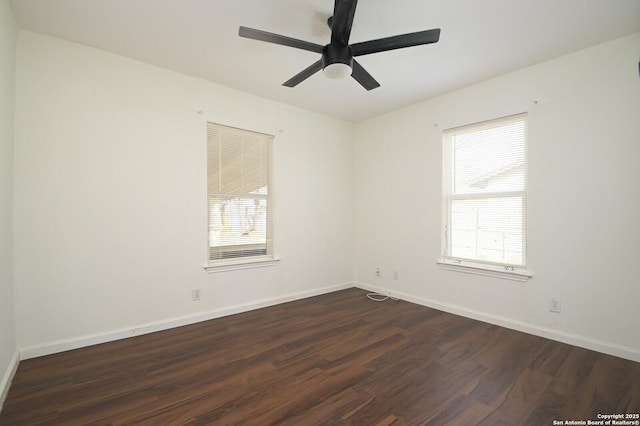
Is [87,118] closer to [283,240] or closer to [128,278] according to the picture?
[128,278]

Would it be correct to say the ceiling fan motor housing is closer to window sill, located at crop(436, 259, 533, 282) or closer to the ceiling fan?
the ceiling fan

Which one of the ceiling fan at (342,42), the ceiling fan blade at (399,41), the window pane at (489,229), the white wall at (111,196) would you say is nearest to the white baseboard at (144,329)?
the white wall at (111,196)

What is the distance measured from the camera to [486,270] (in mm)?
3307

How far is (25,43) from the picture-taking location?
2430mm

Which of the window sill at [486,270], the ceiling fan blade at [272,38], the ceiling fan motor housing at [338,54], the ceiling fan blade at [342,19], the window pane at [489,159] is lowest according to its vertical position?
the window sill at [486,270]

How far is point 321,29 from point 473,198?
2.53m

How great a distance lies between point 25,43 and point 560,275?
5173 millimetres

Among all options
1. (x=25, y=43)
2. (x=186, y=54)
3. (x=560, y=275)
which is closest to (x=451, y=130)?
(x=560, y=275)

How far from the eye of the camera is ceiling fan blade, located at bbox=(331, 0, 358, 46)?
1717 millimetres

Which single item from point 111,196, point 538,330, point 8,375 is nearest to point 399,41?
point 111,196

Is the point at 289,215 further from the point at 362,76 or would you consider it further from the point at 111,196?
the point at 362,76

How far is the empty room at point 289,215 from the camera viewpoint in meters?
2.01

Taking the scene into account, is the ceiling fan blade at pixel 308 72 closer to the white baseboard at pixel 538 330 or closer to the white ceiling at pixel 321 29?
the white ceiling at pixel 321 29

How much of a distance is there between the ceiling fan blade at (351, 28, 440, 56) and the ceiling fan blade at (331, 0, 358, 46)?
0.13m
